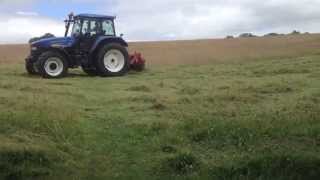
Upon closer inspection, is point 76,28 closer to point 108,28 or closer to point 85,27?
point 85,27

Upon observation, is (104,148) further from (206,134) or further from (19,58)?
(19,58)

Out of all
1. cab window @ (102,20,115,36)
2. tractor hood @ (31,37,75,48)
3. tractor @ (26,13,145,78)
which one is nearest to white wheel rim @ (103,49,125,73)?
tractor @ (26,13,145,78)

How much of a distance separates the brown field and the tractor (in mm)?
5716

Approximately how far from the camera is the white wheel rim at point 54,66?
25.0 metres

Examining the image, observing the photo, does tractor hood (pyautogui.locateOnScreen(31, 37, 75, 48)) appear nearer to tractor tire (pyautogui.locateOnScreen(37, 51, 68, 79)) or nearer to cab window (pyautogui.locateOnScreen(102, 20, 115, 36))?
tractor tire (pyautogui.locateOnScreen(37, 51, 68, 79))

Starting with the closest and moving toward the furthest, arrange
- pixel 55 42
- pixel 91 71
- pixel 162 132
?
pixel 162 132 → pixel 55 42 → pixel 91 71

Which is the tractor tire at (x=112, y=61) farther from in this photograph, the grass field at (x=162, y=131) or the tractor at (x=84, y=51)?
the grass field at (x=162, y=131)

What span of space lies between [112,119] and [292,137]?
13.0 feet

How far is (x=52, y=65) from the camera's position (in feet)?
82.5

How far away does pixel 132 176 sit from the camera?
10586 millimetres

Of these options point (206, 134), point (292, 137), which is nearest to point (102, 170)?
point (206, 134)

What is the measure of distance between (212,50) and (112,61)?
11.7 m

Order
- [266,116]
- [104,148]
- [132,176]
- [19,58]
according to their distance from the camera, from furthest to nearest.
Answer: [19,58] → [266,116] → [104,148] → [132,176]

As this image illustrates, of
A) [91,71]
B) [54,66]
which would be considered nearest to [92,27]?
[91,71]
